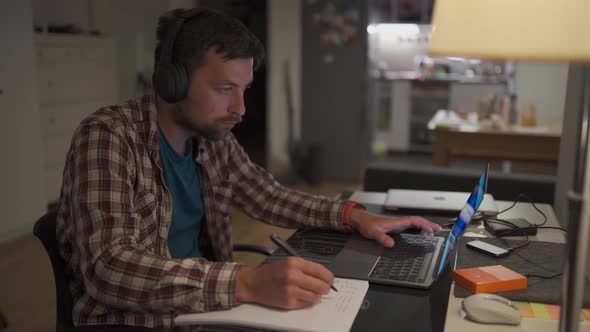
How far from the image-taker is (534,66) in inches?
171

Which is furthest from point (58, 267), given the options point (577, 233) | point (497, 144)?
point (497, 144)

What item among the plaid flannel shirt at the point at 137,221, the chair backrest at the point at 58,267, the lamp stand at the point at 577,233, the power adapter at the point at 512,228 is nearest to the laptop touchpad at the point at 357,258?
the plaid flannel shirt at the point at 137,221

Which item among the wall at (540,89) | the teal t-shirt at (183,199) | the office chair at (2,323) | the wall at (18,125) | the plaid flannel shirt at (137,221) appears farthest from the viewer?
the wall at (540,89)

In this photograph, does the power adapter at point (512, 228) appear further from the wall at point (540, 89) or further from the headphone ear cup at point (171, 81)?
the wall at point (540, 89)

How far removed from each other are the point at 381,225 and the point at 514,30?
809mm

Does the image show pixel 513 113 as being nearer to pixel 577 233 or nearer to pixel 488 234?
pixel 488 234

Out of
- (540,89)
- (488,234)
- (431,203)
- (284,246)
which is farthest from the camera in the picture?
(540,89)

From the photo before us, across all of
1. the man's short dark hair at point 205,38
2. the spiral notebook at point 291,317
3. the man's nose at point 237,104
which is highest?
the man's short dark hair at point 205,38

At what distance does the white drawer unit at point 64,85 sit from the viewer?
3.84 m

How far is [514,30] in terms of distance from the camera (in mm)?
691

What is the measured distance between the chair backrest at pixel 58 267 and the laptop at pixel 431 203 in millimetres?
957

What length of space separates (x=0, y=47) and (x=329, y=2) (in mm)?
2683

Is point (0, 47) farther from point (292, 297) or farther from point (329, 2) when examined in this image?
point (292, 297)

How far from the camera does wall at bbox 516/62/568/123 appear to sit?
4129mm
